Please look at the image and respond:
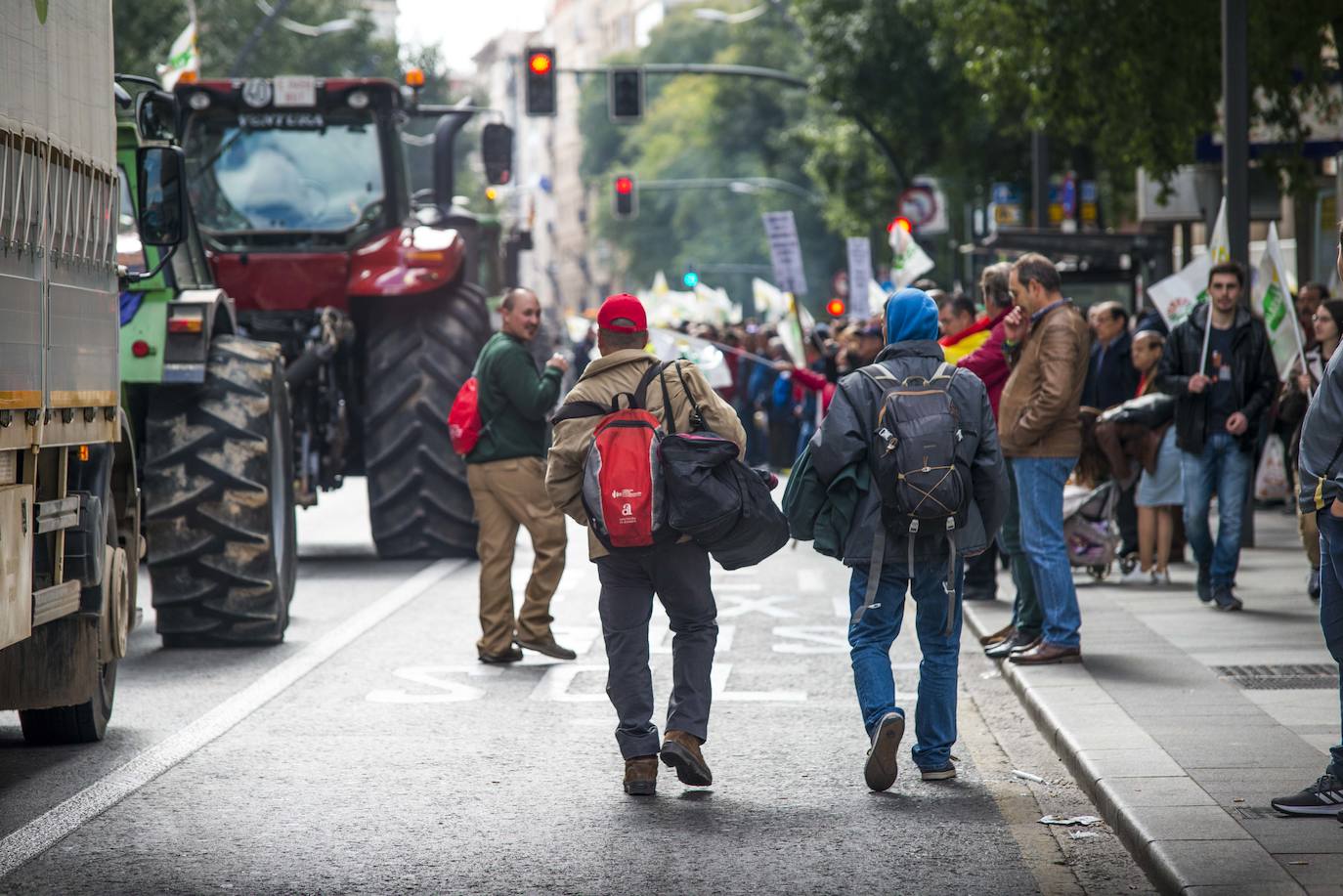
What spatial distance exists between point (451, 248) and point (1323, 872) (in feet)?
32.8

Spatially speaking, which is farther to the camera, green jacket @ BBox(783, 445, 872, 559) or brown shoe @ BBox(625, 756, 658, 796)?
green jacket @ BBox(783, 445, 872, 559)

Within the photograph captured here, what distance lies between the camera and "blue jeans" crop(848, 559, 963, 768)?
7.49m

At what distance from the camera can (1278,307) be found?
41.4ft

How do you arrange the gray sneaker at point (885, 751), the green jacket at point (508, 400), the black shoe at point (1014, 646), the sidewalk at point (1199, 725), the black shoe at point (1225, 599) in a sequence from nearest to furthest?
the sidewalk at point (1199, 725)
the gray sneaker at point (885, 751)
the black shoe at point (1014, 646)
the green jacket at point (508, 400)
the black shoe at point (1225, 599)

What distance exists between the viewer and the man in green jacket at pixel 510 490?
10.5 metres

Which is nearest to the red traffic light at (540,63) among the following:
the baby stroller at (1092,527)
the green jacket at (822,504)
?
the baby stroller at (1092,527)

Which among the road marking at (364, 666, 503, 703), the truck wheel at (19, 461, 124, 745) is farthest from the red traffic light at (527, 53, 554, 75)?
the truck wheel at (19, 461, 124, 745)

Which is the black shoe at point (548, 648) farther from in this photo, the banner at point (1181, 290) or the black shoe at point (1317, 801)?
the banner at point (1181, 290)

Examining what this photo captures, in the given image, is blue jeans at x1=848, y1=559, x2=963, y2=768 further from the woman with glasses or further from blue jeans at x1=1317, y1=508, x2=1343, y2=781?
the woman with glasses

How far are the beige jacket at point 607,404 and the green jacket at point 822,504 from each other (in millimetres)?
246

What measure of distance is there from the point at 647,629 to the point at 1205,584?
5702 mm

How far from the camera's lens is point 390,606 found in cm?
1270

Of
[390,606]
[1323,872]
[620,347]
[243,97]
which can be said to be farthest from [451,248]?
[1323,872]

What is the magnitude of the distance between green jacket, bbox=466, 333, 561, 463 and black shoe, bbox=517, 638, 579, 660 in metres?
0.91
